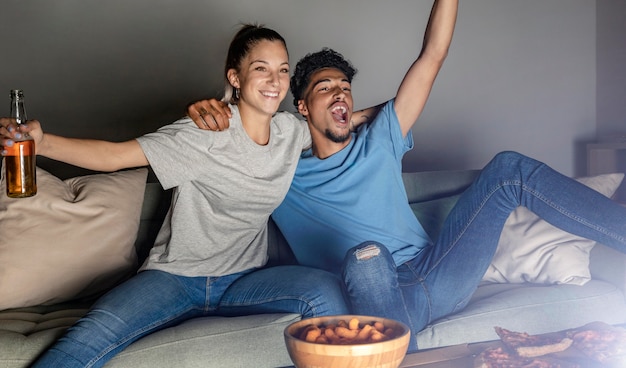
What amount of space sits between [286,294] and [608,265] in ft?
3.80

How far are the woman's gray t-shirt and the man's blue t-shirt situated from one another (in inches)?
6.7

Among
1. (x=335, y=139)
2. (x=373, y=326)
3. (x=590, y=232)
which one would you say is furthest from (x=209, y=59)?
(x=373, y=326)

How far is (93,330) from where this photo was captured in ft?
5.53

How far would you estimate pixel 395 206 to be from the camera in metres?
2.20

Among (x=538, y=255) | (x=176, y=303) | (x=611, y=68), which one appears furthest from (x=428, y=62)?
(x=611, y=68)

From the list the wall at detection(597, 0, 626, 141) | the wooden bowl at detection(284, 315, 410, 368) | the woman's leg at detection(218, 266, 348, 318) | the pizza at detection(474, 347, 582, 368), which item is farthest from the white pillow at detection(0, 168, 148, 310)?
the wall at detection(597, 0, 626, 141)

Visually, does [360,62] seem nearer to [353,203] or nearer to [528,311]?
[353,203]

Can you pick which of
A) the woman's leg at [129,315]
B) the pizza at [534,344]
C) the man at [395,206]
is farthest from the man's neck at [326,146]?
the pizza at [534,344]

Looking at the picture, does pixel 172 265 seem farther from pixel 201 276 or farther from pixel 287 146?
pixel 287 146

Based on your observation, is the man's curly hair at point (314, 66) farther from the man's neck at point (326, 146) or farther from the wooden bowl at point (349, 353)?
the wooden bowl at point (349, 353)

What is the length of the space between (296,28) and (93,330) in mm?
2275

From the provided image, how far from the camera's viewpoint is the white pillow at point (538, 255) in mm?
2266

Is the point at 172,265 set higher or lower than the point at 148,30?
lower

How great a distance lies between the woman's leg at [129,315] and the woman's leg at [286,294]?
7 centimetres
